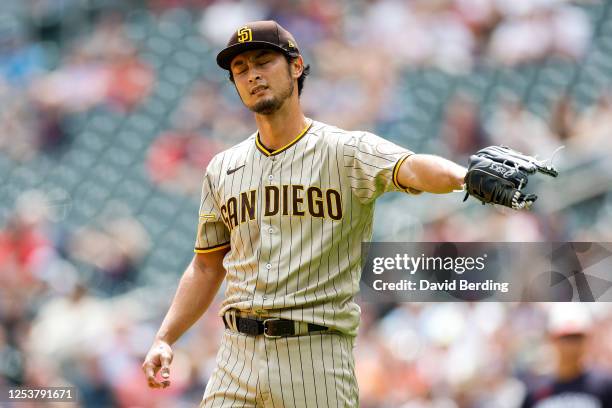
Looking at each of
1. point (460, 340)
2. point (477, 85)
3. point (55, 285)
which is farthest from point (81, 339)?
point (477, 85)

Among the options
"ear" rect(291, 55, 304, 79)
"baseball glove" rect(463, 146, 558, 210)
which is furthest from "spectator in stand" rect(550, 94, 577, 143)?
"baseball glove" rect(463, 146, 558, 210)

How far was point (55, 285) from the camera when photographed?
5727mm

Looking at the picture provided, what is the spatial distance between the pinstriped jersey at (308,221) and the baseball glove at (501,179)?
10.9 inches

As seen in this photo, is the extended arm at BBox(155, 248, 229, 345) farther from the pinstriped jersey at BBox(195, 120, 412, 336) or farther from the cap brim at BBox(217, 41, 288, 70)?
the cap brim at BBox(217, 41, 288, 70)

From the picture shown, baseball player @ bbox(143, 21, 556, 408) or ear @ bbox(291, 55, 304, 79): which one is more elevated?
ear @ bbox(291, 55, 304, 79)

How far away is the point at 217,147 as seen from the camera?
6.09 m

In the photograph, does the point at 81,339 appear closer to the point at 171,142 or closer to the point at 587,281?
the point at 171,142

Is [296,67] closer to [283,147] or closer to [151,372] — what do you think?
[283,147]

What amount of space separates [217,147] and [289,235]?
3.63 metres

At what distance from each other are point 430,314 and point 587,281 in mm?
844

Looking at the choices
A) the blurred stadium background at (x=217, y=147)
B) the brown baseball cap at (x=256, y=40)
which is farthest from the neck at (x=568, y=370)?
the brown baseball cap at (x=256, y=40)

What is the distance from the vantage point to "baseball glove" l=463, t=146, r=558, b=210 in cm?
215

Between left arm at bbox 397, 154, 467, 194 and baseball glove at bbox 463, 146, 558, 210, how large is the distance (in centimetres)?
5

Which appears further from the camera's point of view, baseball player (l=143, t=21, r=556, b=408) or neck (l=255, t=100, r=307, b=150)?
neck (l=255, t=100, r=307, b=150)
